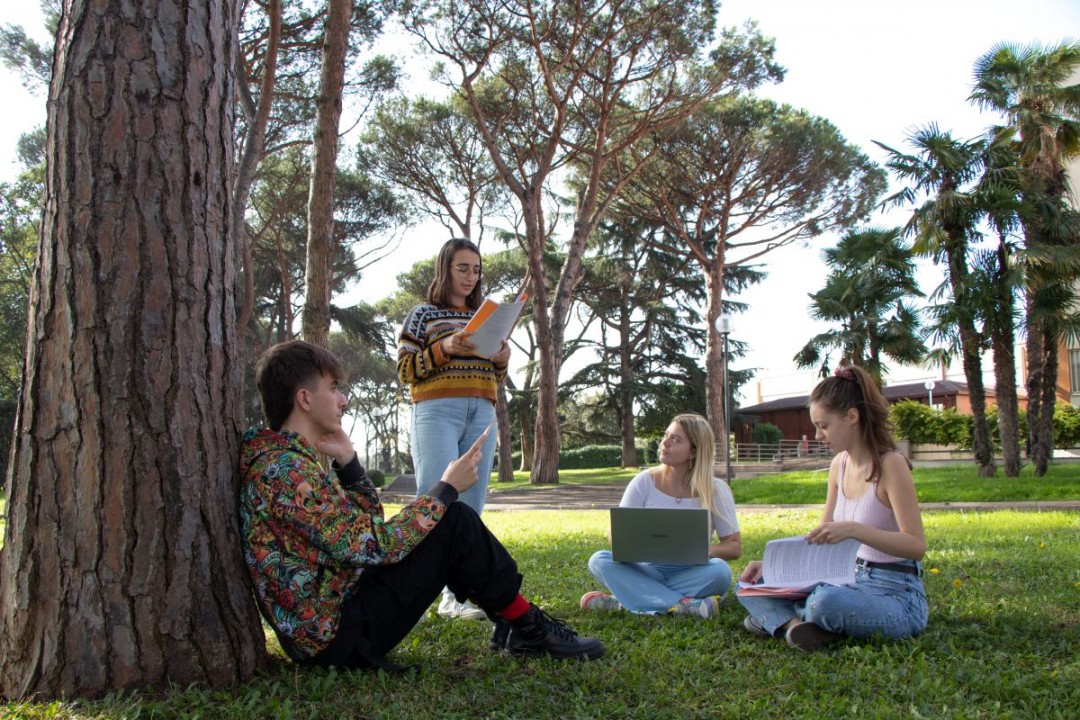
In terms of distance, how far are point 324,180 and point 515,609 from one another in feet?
22.2

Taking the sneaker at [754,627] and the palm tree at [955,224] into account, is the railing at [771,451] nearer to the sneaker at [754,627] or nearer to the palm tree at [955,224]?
the palm tree at [955,224]

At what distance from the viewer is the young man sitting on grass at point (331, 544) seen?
2.49 m

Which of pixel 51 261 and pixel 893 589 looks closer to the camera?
pixel 51 261

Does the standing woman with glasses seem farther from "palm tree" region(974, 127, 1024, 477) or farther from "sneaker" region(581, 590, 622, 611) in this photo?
"palm tree" region(974, 127, 1024, 477)

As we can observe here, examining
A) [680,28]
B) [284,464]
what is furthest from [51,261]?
[680,28]

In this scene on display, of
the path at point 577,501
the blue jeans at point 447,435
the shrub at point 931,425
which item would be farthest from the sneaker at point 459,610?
the shrub at point 931,425

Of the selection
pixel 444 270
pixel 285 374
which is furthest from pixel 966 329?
pixel 285 374

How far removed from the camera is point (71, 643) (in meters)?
2.27

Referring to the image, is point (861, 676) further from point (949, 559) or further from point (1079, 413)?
point (1079, 413)

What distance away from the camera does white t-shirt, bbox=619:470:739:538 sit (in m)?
4.04

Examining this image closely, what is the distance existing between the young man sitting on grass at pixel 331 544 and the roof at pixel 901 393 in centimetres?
3333

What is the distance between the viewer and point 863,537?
9.73 ft

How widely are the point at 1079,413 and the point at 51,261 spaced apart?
23991mm

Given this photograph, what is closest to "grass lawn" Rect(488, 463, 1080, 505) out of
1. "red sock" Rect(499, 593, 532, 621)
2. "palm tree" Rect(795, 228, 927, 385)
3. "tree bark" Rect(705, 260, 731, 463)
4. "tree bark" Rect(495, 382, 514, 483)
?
"palm tree" Rect(795, 228, 927, 385)
